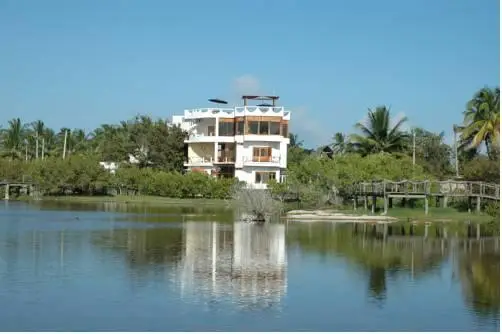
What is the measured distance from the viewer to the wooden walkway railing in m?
47.0

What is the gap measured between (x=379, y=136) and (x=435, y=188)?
16589 mm

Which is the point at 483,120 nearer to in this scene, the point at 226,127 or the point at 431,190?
the point at 431,190

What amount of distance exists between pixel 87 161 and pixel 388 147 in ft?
85.1

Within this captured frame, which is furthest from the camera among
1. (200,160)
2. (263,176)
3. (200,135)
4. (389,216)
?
(200,160)

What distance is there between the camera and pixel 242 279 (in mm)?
23344

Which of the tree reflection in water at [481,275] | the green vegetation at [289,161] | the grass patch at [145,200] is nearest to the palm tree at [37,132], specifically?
the green vegetation at [289,161]

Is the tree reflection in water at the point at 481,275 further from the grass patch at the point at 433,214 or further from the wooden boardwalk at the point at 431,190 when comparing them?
the wooden boardwalk at the point at 431,190

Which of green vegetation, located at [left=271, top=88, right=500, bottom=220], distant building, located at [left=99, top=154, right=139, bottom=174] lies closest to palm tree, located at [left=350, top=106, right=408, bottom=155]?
green vegetation, located at [left=271, top=88, right=500, bottom=220]

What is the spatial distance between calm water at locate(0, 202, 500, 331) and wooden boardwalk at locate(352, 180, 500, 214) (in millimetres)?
8568

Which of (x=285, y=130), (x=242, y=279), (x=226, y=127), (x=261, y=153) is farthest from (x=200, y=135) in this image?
(x=242, y=279)

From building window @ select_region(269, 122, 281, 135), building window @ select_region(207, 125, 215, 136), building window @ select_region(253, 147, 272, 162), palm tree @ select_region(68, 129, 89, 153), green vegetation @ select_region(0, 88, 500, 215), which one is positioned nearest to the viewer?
green vegetation @ select_region(0, 88, 500, 215)

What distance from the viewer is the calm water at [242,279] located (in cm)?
1795

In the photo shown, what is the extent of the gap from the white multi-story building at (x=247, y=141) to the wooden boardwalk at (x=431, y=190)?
20.2 m

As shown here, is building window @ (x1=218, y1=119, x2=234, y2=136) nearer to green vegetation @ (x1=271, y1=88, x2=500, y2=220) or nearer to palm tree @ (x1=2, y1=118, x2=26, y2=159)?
green vegetation @ (x1=271, y1=88, x2=500, y2=220)
